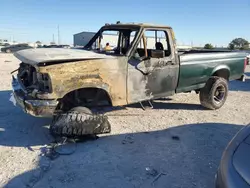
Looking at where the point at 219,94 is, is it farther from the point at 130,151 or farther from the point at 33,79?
the point at 33,79

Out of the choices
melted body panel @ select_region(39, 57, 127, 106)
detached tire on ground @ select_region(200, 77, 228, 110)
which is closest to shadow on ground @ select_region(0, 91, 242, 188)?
melted body panel @ select_region(39, 57, 127, 106)

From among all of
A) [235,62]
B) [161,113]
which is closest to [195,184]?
[161,113]

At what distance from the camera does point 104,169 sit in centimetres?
334

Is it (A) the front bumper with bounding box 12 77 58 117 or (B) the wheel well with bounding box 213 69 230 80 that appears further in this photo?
(B) the wheel well with bounding box 213 69 230 80

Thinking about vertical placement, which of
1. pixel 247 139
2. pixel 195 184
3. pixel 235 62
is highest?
pixel 235 62

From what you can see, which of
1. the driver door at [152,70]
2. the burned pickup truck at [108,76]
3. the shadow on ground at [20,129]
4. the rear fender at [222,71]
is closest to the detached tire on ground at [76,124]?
the burned pickup truck at [108,76]

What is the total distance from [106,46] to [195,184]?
3689 mm

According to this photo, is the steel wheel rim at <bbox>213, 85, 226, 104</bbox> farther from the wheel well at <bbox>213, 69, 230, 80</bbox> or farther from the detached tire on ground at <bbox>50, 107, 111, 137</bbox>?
the detached tire on ground at <bbox>50, 107, 111, 137</bbox>

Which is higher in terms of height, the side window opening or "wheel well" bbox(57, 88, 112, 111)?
the side window opening

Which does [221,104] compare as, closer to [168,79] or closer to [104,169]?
[168,79]

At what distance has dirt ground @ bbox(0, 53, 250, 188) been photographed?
310 cm

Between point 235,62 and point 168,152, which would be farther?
point 235,62

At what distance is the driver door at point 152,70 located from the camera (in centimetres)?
458

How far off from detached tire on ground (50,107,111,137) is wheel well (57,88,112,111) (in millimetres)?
259
